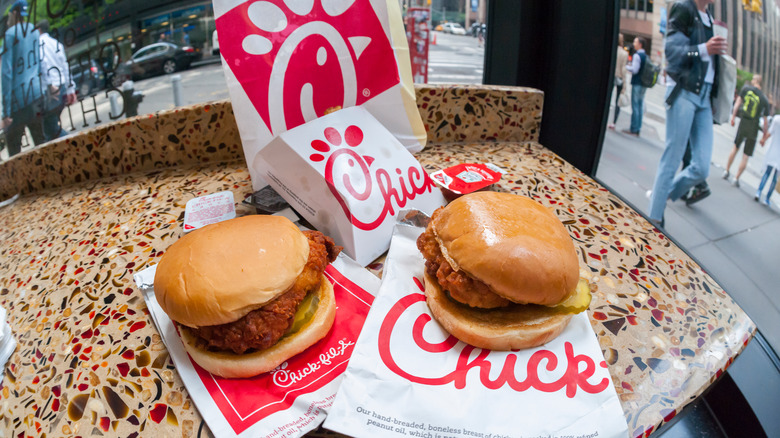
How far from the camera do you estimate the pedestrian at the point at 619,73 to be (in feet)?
6.63

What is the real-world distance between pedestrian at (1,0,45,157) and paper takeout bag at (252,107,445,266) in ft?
4.82

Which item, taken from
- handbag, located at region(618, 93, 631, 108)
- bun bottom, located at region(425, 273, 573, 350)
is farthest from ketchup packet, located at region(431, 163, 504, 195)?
handbag, located at region(618, 93, 631, 108)

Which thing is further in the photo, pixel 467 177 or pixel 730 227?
pixel 730 227

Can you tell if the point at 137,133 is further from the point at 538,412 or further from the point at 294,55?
the point at 538,412

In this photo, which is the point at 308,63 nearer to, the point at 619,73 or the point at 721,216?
the point at 619,73

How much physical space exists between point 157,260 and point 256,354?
597 millimetres

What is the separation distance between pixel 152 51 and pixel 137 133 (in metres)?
1.32

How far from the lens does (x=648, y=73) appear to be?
2049mm

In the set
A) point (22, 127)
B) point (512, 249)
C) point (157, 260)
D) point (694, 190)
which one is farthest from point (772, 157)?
point (22, 127)

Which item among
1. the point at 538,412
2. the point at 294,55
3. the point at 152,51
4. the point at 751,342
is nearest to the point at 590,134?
the point at 751,342

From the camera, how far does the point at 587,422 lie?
0.85 meters

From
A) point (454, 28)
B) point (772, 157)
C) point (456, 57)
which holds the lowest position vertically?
point (772, 157)

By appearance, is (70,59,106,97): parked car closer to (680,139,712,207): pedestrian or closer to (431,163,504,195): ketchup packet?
(431,163,504,195): ketchup packet

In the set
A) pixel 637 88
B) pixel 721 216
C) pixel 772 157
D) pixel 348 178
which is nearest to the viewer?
pixel 348 178
